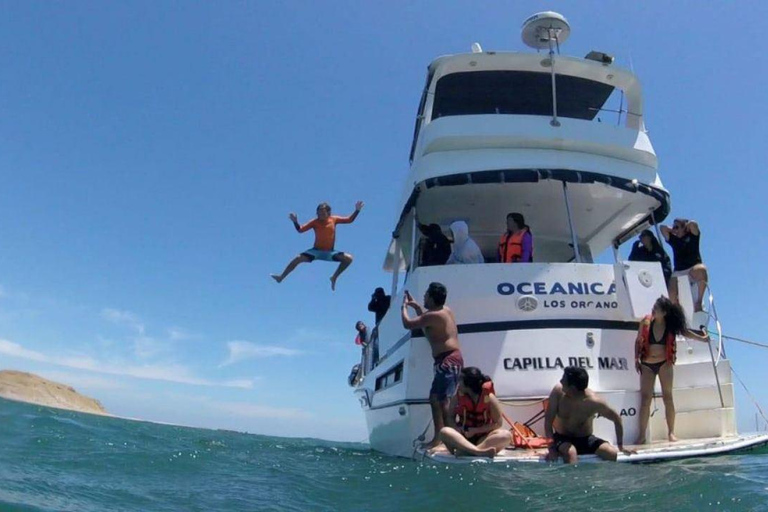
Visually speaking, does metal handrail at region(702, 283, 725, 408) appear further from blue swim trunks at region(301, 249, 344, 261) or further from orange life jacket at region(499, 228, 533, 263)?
blue swim trunks at region(301, 249, 344, 261)

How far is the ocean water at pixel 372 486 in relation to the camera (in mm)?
3480

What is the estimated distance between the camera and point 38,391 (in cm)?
1936

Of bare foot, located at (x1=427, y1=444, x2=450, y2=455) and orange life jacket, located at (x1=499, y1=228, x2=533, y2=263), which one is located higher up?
orange life jacket, located at (x1=499, y1=228, x2=533, y2=263)

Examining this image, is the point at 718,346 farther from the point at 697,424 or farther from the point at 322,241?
the point at 322,241

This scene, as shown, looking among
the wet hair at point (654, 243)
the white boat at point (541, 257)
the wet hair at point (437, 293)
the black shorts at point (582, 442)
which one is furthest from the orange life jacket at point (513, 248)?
the black shorts at point (582, 442)

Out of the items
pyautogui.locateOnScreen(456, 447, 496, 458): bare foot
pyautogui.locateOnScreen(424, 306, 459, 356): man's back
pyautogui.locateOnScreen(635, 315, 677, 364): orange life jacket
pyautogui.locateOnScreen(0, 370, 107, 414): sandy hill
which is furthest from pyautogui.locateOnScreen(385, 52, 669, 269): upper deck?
pyautogui.locateOnScreen(0, 370, 107, 414): sandy hill

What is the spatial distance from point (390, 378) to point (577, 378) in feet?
8.18

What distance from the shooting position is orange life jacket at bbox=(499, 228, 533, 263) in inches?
256

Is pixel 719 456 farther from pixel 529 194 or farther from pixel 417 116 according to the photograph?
pixel 417 116

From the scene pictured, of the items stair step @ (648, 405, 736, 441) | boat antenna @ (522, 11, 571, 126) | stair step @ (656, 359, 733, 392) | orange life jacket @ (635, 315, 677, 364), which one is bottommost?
stair step @ (648, 405, 736, 441)

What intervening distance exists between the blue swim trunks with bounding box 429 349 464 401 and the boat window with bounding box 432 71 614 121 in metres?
4.77

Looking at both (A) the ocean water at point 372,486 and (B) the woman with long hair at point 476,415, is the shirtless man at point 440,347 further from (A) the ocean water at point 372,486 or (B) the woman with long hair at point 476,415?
(A) the ocean water at point 372,486

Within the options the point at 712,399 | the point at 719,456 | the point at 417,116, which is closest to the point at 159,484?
the point at 719,456

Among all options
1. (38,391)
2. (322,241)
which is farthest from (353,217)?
(38,391)
